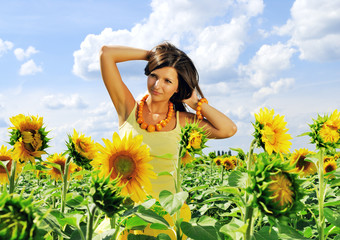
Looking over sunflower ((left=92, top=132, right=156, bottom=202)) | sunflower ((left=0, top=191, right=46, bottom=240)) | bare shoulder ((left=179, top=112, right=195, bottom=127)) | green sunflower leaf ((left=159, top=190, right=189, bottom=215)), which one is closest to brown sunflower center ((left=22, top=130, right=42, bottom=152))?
sunflower ((left=92, top=132, right=156, bottom=202))

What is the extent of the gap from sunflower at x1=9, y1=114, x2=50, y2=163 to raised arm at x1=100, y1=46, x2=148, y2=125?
1.22 m

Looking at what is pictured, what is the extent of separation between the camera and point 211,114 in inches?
161

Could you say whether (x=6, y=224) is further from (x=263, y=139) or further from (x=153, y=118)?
(x=153, y=118)

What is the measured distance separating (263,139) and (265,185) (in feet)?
3.74

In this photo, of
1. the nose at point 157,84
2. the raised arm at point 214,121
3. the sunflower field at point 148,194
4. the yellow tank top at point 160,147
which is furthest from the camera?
the raised arm at point 214,121

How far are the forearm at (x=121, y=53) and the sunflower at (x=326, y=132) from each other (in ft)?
7.27

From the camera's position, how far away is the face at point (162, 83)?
3811 millimetres

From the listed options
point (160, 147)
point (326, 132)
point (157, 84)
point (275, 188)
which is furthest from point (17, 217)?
point (157, 84)

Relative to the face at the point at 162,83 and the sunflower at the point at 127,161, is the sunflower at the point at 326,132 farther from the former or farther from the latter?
the face at the point at 162,83

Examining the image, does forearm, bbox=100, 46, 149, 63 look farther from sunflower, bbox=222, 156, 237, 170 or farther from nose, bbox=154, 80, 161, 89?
sunflower, bbox=222, 156, 237, 170

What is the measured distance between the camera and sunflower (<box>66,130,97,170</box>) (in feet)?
8.69

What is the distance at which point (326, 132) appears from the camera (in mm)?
2662

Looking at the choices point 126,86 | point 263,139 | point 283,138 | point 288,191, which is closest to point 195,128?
point 263,139

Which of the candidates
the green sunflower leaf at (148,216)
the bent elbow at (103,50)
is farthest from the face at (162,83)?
the green sunflower leaf at (148,216)
